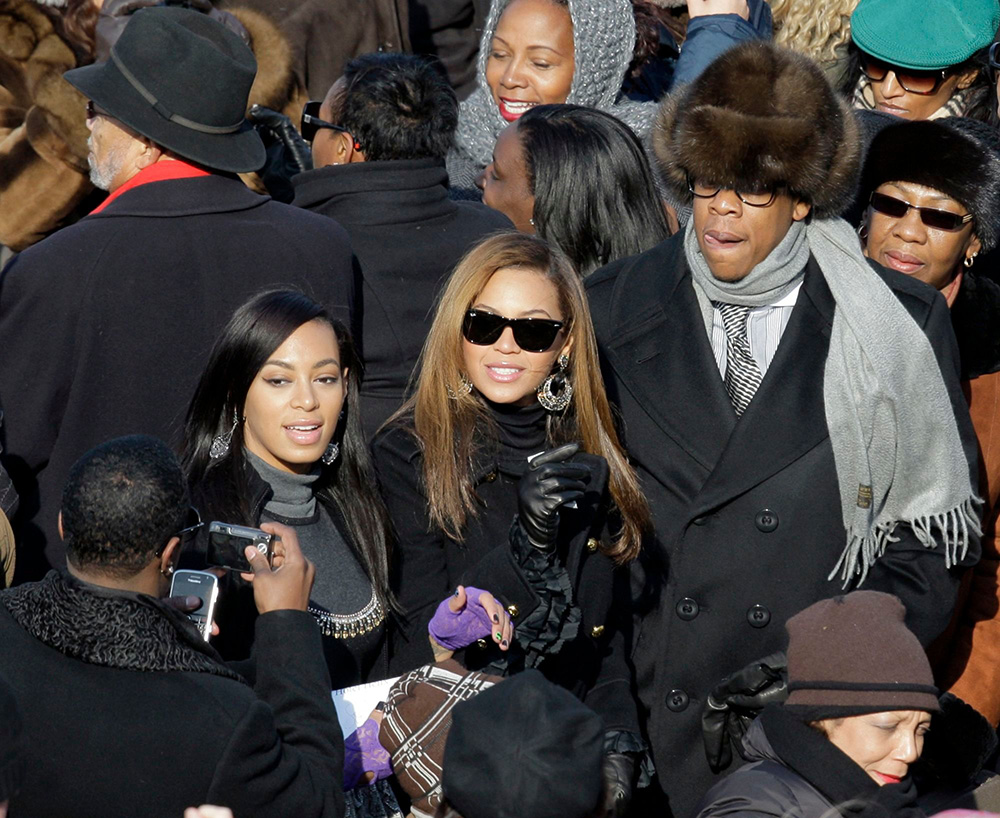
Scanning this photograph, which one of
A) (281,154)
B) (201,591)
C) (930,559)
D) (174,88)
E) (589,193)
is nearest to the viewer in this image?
(201,591)

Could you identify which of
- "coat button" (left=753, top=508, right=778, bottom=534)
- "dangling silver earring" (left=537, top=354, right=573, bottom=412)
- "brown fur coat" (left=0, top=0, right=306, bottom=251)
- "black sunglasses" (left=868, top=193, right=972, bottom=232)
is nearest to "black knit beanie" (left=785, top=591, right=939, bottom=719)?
"coat button" (left=753, top=508, right=778, bottom=534)

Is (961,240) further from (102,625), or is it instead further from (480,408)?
(102,625)

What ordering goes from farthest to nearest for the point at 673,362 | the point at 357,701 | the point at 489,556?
the point at 673,362, the point at 489,556, the point at 357,701

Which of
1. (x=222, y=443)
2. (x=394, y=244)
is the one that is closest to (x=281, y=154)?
(x=394, y=244)

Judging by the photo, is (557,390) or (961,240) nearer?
Result: (557,390)

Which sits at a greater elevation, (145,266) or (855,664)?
(145,266)

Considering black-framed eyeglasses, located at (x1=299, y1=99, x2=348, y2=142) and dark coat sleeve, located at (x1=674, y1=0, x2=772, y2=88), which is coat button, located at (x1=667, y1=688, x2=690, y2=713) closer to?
black-framed eyeglasses, located at (x1=299, y1=99, x2=348, y2=142)

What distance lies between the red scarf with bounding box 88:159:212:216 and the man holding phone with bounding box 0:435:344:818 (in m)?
1.32

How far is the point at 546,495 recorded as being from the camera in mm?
3266

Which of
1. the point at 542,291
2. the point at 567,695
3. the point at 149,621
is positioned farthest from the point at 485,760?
the point at 542,291

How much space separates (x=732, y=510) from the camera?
3.88 m

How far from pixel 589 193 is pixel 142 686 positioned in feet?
8.09

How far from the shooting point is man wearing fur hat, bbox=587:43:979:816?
12.5 feet

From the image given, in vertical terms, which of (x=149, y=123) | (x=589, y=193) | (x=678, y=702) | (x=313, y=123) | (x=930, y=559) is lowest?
(x=678, y=702)
